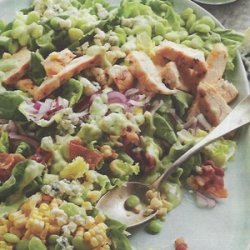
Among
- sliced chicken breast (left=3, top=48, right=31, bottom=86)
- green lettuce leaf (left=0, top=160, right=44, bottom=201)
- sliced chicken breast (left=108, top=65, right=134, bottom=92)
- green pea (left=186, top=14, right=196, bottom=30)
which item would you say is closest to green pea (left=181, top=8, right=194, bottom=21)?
green pea (left=186, top=14, right=196, bottom=30)

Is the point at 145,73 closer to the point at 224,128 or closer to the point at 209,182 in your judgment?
the point at 224,128

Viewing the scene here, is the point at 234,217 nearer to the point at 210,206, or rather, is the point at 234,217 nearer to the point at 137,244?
the point at 210,206

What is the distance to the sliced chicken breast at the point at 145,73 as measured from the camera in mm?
2707

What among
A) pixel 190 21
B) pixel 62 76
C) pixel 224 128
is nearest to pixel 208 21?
pixel 190 21

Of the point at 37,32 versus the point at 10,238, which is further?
the point at 37,32

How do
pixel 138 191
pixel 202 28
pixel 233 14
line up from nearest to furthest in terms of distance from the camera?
pixel 138 191
pixel 202 28
pixel 233 14

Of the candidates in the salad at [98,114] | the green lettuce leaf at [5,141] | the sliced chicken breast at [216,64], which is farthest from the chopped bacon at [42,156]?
the sliced chicken breast at [216,64]

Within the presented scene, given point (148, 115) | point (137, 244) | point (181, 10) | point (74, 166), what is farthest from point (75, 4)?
point (137, 244)

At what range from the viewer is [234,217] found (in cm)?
254

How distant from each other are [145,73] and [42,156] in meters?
0.60

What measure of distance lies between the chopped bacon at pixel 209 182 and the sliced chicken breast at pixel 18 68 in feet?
2.78

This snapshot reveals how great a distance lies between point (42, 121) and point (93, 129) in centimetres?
21

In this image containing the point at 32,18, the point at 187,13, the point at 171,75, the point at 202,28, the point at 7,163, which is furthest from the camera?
the point at 187,13

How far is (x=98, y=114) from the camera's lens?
8.34 feet
